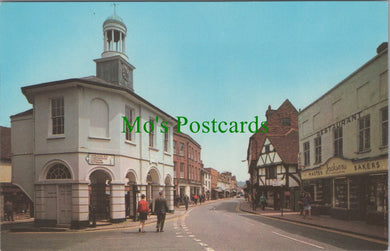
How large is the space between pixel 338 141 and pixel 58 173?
14437mm

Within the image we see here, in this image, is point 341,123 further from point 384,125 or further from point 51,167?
point 51,167

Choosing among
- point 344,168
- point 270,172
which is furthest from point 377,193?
point 270,172

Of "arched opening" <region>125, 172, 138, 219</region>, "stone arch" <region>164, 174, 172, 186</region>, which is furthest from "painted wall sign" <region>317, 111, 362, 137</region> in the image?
"arched opening" <region>125, 172, 138, 219</region>

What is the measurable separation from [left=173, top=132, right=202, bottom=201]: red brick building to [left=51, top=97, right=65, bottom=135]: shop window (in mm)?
19876

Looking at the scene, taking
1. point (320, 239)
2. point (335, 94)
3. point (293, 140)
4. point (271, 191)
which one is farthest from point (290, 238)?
point (271, 191)

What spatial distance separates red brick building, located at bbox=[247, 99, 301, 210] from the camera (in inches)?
1080

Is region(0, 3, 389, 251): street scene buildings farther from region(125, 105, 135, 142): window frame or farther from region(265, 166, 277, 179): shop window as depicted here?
region(265, 166, 277, 179): shop window

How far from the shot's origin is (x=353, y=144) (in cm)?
1527

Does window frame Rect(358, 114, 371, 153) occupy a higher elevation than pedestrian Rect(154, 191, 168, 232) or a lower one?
higher

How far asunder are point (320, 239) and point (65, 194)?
11.0m

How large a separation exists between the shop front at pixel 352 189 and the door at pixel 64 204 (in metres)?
13.1

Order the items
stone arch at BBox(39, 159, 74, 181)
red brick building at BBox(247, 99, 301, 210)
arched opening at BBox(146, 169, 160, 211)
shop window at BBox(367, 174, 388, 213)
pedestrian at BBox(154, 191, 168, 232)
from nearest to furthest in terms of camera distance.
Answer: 1. pedestrian at BBox(154, 191, 168, 232)
2. shop window at BBox(367, 174, 388, 213)
3. stone arch at BBox(39, 159, 74, 181)
4. arched opening at BBox(146, 169, 160, 211)
5. red brick building at BBox(247, 99, 301, 210)

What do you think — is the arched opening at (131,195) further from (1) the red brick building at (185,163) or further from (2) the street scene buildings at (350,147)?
(1) the red brick building at (185,163)

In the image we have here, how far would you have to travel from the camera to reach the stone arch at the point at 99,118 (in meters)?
14.8
